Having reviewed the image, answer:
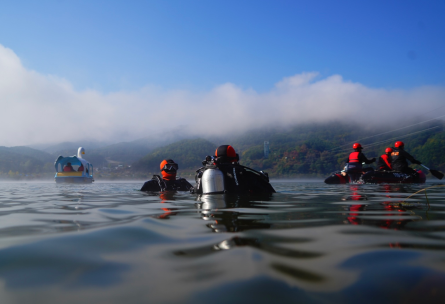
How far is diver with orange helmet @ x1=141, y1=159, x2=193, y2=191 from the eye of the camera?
9.22 metres

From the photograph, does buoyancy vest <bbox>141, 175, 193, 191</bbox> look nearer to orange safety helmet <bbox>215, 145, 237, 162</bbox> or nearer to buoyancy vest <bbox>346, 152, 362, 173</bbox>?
orange safety helmet <bbox>215, 145, 237, 162</bbox>

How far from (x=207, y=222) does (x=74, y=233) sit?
3.98ft

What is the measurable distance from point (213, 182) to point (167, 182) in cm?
316

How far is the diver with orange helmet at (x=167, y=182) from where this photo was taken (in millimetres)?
9219

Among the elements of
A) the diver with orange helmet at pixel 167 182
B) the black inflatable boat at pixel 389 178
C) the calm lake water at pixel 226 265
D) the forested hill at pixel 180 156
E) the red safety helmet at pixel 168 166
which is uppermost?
the forested hill at pixel 180 156

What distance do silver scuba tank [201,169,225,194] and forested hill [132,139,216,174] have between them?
109206 mm

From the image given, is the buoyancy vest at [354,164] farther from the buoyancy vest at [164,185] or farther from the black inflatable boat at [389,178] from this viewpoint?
the buoyancy vest at [164,185]

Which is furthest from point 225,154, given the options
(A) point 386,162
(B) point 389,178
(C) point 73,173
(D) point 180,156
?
(D) point 180,156

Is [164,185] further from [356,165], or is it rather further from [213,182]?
[356,165]

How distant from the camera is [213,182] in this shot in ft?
21.4

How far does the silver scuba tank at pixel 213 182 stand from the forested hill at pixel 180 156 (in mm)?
109206

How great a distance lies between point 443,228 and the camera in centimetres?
254

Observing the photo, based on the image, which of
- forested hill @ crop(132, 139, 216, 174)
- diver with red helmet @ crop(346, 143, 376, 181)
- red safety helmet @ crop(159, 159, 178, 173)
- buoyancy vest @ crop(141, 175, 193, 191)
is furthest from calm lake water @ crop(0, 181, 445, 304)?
forested hill @ crop(132, 139, 216, 174)

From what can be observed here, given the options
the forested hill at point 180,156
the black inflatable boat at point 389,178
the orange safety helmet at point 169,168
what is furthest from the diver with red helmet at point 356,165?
the forested hill at point 180,156
